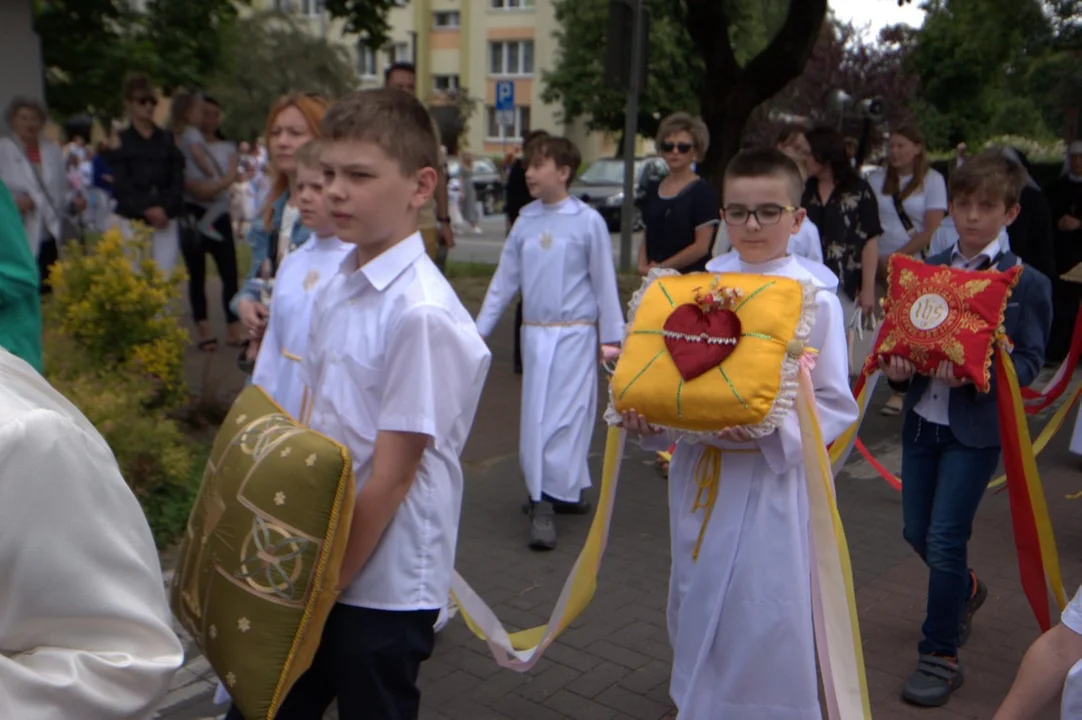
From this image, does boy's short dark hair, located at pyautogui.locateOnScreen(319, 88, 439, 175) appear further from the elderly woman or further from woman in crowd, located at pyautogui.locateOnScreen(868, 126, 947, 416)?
the elderly woman

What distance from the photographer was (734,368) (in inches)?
124

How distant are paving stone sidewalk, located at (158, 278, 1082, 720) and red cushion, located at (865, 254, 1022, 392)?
4.00ft

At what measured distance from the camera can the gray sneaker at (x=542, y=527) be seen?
5598 millimetres

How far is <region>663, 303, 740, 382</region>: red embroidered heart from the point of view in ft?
10.5

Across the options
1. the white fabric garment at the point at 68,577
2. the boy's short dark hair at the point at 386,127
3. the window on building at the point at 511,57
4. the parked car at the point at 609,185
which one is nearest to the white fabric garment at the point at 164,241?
the boy's short dark hair at the point at 386,127

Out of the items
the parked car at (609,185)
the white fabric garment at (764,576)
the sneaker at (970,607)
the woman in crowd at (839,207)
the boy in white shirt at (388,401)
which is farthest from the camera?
the parked car at (609,185)

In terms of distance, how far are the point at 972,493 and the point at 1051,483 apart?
337 centimetres

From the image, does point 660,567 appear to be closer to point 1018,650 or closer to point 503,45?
point 1018,650

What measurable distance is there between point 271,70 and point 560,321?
34.6m

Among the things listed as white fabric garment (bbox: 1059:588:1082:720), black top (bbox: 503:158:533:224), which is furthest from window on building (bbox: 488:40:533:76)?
white fabric garment (bbox: 1059:588:1082:720)

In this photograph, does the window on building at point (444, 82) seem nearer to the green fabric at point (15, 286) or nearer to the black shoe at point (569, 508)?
the black shoe at point (569, 508)

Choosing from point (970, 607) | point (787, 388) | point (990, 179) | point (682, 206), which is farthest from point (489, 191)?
point (787, 388)

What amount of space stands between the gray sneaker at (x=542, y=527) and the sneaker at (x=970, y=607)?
1918 mm

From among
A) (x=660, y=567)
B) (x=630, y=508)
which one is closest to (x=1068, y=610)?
(x=660, y=567)
